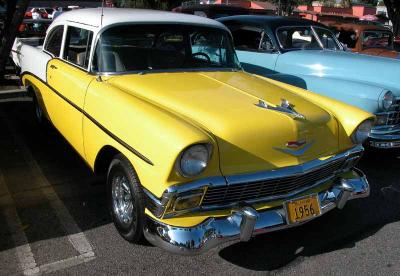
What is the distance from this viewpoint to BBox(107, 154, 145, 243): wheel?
2.78 m

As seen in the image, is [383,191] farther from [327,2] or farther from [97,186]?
[327,2]

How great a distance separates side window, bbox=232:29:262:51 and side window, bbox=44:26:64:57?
2819 mm

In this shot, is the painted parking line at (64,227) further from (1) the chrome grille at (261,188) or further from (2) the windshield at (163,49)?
(2) the windshield at (163,49)

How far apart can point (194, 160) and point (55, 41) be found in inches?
114

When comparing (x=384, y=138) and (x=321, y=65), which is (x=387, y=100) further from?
(x=321, y=65)

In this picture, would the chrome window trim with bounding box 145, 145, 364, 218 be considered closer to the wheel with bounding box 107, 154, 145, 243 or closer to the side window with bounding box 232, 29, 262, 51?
the wheel with bounding box 107, 154, 145, 243

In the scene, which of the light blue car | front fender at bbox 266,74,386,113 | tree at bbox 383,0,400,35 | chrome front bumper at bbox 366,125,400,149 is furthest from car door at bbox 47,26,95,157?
tree at bbox 383,0,400,35

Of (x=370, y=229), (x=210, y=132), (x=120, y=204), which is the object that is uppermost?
(x=210, y=132)

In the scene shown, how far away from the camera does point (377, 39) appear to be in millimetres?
9047

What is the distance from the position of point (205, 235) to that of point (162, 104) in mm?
1022

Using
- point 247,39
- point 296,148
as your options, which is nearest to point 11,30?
point 247,39

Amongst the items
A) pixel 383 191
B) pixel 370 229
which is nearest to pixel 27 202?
pixel 370 229

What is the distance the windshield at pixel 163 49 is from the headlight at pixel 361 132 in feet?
4.63

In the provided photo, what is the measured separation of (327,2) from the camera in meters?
55.1
